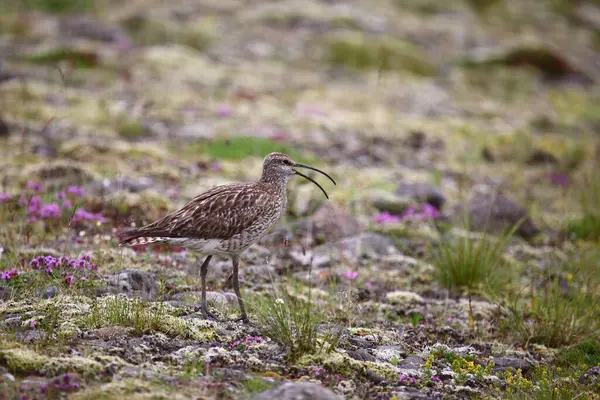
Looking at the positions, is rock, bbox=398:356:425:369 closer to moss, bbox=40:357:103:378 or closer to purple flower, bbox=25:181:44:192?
moss, bbox=40:357:103:378

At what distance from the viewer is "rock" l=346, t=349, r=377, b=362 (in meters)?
7.91

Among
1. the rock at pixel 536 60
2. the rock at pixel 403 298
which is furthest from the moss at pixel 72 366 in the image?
the rock at pixel 536 60

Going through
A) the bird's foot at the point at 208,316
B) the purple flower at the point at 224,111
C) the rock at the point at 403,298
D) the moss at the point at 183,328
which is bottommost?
the rock at the point at 403,298

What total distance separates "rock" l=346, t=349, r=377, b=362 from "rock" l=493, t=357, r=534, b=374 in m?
1.54

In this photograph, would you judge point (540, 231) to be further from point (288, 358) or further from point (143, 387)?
point (143, 387)

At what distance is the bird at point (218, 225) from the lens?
27.4 ft

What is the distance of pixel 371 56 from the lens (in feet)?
90.3

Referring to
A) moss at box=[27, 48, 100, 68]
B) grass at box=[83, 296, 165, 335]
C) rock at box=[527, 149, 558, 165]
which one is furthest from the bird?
moss at box=[27, 48, 100, 68]

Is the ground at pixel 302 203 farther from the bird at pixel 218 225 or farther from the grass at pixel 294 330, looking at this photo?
the bird at pixel 218 225

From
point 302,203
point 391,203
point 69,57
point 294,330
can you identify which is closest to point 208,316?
point 294,330

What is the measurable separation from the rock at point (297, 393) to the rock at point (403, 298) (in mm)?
4612

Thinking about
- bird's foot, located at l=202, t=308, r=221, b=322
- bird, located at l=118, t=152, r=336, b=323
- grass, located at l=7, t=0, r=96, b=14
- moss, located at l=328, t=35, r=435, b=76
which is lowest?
bird's foot, located at l=202, t=308, r=221, b=322

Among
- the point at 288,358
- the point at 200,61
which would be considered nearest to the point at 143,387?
the point at 288,358

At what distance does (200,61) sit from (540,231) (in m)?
13.9
